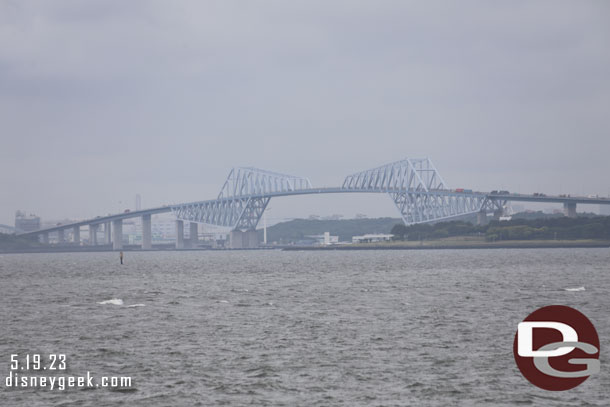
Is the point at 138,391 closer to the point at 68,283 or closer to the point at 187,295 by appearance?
the point at 187,295

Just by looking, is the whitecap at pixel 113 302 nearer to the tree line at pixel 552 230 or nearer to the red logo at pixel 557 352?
the red logo at pixel 557 352

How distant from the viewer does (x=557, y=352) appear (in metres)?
23.3

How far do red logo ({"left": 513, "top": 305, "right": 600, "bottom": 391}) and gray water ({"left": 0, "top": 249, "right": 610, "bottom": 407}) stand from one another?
374 millimetres

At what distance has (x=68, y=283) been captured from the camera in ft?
233

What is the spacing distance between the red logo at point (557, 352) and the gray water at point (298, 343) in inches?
14.7

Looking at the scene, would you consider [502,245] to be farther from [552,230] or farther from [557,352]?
[557,352]

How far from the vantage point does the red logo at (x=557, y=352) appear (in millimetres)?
22234

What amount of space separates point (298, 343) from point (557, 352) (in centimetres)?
970

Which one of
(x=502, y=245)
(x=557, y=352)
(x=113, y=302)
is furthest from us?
(x=502, y=245)

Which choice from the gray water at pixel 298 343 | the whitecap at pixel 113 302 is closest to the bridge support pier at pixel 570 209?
the gray water at pixel 298 343

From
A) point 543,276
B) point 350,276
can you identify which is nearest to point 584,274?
point 543,276

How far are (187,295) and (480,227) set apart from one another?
14515cm

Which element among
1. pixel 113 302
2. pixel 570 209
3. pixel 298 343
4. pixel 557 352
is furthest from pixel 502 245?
pixel 557 352

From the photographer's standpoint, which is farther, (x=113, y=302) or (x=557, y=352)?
(x=113, y=302)
